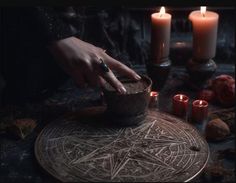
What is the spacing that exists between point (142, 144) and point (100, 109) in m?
0.34

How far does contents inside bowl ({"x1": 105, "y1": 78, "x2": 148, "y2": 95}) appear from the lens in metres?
1.78

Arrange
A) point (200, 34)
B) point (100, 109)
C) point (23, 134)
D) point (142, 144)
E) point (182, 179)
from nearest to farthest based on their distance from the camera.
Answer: point (182, 179), point (142, 144), point (23, 134), point (100, 109), point (200, 34)

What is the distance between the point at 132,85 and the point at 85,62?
0.21 m

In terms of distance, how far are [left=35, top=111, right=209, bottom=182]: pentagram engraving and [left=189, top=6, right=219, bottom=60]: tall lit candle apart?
1.45 ft

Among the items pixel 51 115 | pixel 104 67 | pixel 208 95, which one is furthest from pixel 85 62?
pixel 208 95

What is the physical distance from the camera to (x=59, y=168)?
1.53 metres

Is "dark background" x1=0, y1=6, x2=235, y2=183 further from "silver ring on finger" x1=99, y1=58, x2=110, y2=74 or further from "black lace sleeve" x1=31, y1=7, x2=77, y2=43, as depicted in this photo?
"silver ring on finger" x1=99, y1=58, x2=110, y2=74

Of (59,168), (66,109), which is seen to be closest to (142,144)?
(59,168)

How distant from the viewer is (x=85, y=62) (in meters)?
1.79

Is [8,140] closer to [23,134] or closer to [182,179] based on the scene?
[23,134]

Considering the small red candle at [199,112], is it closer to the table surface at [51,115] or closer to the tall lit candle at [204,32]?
the table surface at [51,115]

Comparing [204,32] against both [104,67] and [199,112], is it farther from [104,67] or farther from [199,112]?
[104,67]

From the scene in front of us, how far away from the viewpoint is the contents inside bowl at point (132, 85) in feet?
5.84

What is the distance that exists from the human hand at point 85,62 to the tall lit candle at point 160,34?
12.9 inches
